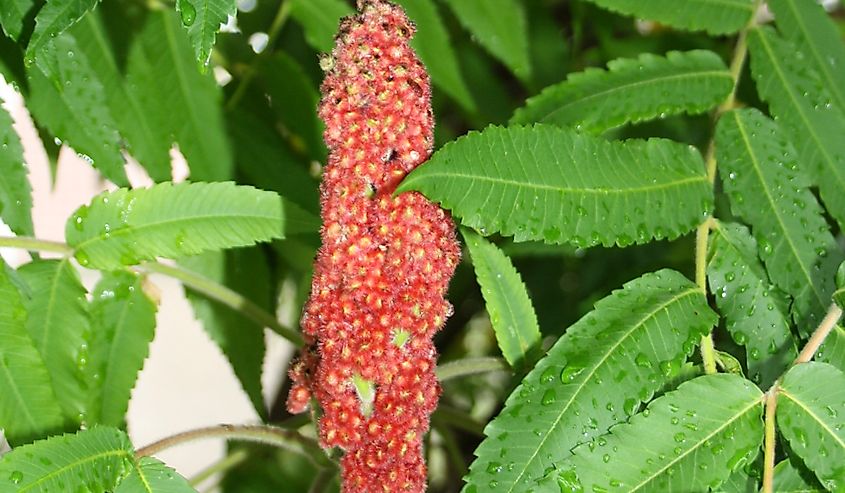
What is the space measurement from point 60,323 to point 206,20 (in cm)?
42

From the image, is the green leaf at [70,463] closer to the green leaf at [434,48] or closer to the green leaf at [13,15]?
the green leaf at [13,15]

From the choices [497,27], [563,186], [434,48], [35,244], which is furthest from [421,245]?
[497,27]

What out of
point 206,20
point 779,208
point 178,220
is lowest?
point 779,208

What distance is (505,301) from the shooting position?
1017 millimetres

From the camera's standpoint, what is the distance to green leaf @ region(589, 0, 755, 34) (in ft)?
3.91

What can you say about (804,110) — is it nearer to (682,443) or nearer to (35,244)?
(682,443)

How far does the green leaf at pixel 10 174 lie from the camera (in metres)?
1.08

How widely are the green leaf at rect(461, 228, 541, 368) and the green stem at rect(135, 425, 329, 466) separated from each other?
0.80 feet

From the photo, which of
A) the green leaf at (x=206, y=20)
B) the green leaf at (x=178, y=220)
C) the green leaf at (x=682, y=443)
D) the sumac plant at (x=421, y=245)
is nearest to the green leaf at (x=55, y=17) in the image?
the sumac plant at (x=421, y=245)

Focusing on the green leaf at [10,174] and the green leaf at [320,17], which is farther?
the green leaf at [320,17]

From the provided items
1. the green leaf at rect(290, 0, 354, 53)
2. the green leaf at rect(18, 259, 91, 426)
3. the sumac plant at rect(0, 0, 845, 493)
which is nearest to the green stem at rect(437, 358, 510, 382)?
the sumac plant at rect(0, 0, 845, 493)

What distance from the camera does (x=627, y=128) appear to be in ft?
5.81

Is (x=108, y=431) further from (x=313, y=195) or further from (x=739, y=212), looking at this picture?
(x=739, y=212)

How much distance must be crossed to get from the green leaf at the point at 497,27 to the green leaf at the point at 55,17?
28.1 inches
